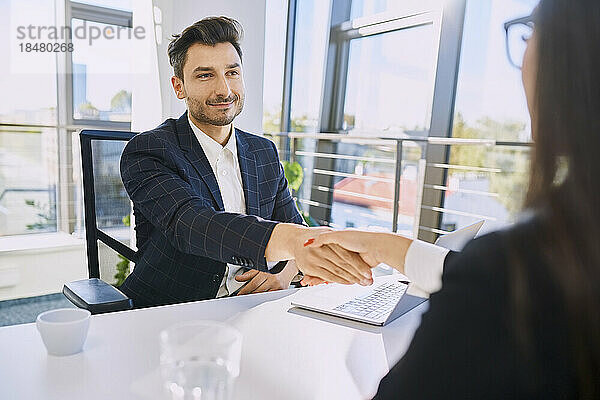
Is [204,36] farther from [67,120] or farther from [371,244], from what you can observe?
[67,120]

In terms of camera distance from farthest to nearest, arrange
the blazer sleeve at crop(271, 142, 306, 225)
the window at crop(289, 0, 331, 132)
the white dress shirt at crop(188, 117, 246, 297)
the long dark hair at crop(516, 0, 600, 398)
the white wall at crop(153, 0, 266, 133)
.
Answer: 1. the window at crop(289, 0, 331, 132)
2. the white wall at crop(153, 0, 266, 133)
3. the blazer sleeve at crop(271, 142, 306, 225)
4. the white dress shirt at crop(188, 117, 246, 297)
5. the long dark hair at crop(516, 0, 600, 398)

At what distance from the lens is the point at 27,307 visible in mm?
3492

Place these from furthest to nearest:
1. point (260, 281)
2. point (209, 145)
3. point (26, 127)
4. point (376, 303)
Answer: point (26, 127), point (209, 145), point (260, 281), point (376, 303)

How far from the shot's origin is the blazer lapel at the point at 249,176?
1736 millimetres

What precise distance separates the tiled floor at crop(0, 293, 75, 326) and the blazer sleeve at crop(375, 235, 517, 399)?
3.11m

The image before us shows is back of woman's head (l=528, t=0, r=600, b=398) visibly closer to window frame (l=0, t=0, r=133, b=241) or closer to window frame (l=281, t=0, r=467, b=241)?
window frame (l=281, t=0, r=467, b=241)

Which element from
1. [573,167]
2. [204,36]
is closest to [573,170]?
[573,167]

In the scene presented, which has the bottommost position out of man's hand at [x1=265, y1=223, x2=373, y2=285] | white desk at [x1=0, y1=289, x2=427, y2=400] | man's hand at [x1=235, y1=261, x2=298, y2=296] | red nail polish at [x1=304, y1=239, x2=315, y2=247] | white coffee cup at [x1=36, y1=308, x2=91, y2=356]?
man's hand at [x1=235, y1=261, x2=298, y2=296]

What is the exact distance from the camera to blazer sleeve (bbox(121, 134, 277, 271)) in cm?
135

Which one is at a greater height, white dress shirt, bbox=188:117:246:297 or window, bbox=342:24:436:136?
window, bbox=342:24:436:136

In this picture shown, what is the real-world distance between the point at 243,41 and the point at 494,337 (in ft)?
9.16

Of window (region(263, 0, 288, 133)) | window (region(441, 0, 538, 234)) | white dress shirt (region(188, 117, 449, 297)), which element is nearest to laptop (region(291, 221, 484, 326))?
white dress shirt (region(188, 117, 449, 297))

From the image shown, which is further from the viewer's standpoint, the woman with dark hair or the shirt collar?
the shirt collar

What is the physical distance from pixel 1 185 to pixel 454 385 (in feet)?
13.2
